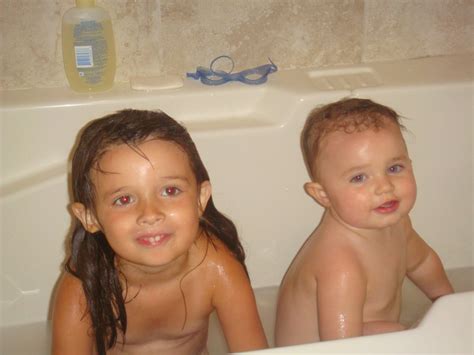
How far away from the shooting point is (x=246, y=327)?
1.13m

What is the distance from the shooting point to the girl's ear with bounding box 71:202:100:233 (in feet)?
3.42

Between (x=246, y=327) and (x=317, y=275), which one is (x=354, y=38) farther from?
(x=246, y=327)

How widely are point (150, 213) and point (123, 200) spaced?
2.1 inches

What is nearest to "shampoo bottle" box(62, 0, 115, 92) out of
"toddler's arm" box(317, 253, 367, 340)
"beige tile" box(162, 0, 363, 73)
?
"beige tile" box(162, 0, 363, 73)

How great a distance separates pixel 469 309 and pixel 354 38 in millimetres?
808

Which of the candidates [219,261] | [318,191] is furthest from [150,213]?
[318,191]

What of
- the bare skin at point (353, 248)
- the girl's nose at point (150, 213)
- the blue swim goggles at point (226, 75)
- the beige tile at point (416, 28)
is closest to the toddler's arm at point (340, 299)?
the bare skin at point (353, 248)

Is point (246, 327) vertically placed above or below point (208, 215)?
below

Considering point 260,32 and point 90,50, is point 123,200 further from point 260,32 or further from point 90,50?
point 260,32

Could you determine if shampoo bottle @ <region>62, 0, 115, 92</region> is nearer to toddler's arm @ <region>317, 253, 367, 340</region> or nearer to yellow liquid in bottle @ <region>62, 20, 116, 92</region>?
yellow liquid in bottle @ <region>62, 20, 116, 92</region>

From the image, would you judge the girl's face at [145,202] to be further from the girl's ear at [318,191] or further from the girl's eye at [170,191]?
the girl's ear at [318,191]

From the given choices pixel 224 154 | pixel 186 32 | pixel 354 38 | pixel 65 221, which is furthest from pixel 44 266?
pixel 354 38

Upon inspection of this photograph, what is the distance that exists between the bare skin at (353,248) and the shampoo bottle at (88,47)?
48 cm

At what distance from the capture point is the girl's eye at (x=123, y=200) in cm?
97
